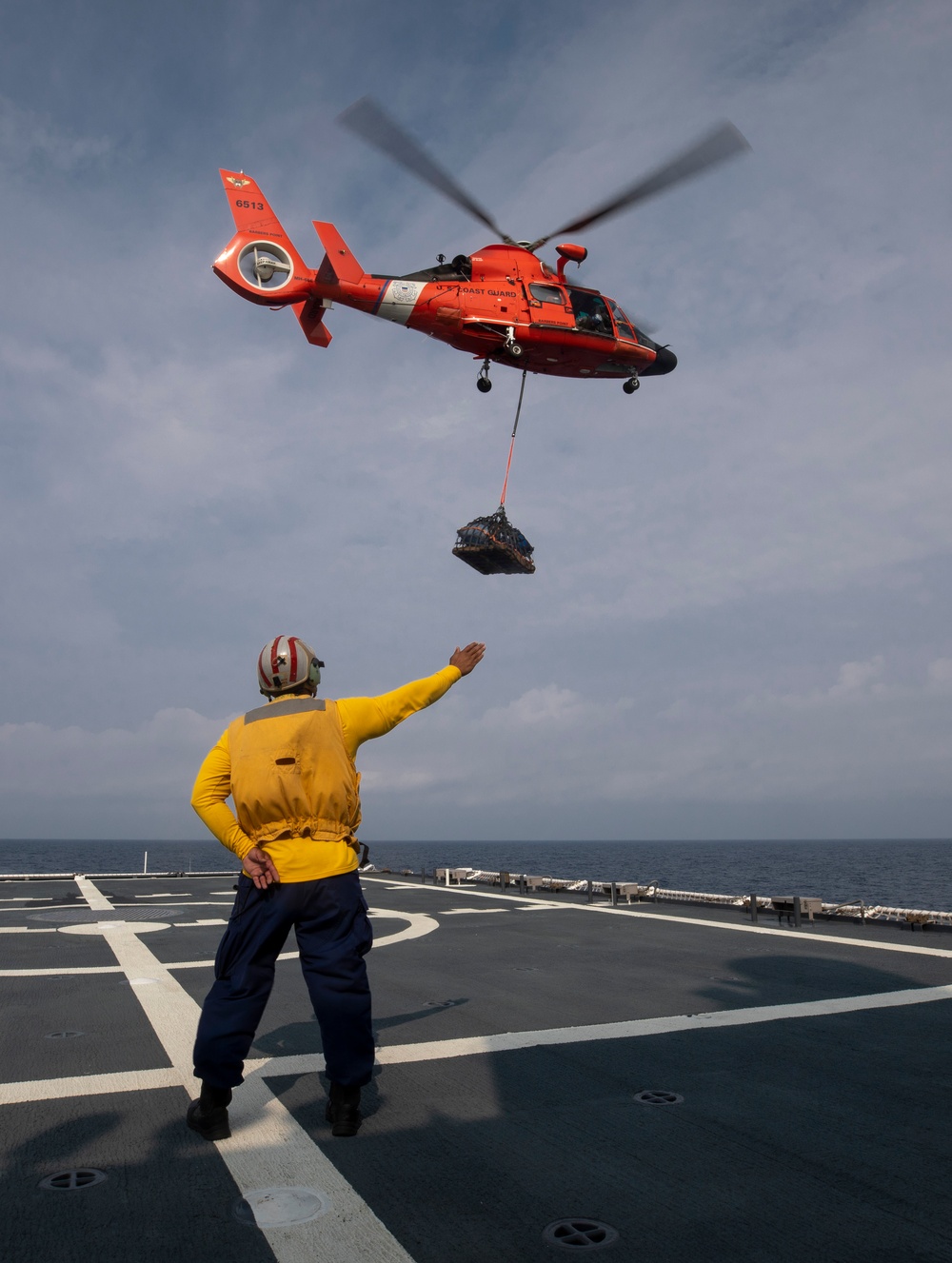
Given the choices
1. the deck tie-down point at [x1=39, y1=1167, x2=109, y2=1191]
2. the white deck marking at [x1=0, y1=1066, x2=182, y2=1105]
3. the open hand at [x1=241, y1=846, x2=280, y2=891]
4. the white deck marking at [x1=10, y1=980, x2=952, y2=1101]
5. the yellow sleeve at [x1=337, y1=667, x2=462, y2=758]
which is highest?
the yellow sleeve at [x1=337, y1=667, x2=462, y2=758]

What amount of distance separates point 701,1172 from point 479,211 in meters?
16.8

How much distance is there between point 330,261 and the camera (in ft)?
51.7

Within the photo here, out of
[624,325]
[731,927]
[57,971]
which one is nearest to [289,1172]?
[57,971]

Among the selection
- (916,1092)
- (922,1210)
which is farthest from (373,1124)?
(916,1092)

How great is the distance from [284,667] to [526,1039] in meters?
3.28

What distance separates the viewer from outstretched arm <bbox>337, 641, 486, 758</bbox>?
173 inches

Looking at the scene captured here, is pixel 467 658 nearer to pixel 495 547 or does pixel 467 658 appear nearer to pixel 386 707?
pixel 386 707

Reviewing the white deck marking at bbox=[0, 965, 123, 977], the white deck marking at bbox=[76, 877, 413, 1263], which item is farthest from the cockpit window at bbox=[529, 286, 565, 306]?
the white deck marking at bbox=[76, 877, 413, 1263]

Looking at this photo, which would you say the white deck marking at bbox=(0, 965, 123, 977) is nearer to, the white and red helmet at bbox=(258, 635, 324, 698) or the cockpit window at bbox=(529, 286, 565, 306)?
the white and red helmet at bbox=(258, 635, 324, 698)

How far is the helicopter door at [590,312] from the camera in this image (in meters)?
16.5

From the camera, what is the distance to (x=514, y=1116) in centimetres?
422

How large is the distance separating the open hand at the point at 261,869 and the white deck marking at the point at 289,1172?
3.79 feet

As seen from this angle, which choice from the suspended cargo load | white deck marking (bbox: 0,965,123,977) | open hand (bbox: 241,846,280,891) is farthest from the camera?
the suspended cargo load

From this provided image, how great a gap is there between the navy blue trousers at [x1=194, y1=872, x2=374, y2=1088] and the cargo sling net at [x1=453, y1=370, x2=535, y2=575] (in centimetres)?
973
